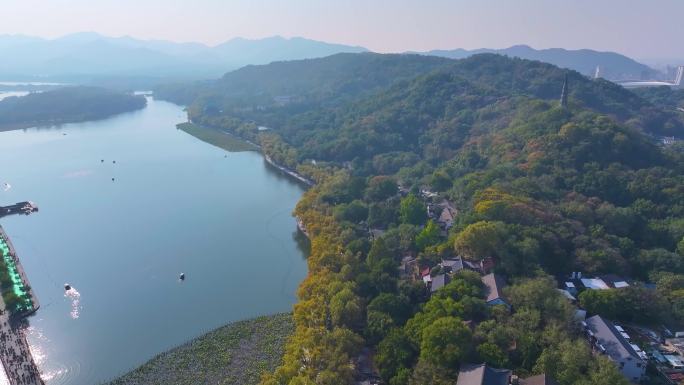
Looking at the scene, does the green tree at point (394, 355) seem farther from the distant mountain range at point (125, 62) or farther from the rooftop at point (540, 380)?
the distant mountain range at point (125, 62)

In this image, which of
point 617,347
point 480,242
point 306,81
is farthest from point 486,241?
point 306,81

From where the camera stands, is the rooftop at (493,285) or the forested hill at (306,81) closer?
the rooftop at (493,285)

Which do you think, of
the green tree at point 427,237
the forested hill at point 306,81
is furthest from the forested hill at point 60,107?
the green tree at point 427,237

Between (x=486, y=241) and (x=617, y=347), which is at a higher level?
(x=486, y=241)

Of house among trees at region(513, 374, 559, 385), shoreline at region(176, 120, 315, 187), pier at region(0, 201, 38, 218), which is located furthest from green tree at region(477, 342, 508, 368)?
pier at region(0, 201, 38, 218)

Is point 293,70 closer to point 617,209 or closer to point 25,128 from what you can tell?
point 25,128

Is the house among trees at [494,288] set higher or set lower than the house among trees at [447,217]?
higher

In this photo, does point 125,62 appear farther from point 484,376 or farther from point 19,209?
point 484,376
